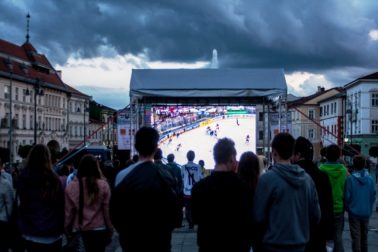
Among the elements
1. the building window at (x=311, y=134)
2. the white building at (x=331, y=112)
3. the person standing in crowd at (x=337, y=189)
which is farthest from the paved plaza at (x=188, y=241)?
the building window at (x=311, y=134)

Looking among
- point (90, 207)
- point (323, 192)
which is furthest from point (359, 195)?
point (90, 207)

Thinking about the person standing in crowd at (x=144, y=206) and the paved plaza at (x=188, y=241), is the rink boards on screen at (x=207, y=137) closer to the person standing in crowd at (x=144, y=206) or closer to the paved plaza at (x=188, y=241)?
the paved plaza at (x=188, y=241)

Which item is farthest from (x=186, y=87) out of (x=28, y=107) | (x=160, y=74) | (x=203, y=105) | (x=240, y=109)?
(x=28, y=107)

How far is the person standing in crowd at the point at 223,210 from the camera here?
20.9 feet

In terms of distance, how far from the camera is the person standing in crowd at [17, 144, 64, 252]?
7551 millimetres

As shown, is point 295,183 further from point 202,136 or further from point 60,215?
point 202,136

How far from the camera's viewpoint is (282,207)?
6.46 meters

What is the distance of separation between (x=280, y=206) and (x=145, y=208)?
1.20m

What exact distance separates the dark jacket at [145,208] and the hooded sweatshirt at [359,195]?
15.6 feet

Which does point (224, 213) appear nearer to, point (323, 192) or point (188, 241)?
point (323, 192)

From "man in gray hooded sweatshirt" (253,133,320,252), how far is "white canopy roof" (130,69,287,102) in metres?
14.0

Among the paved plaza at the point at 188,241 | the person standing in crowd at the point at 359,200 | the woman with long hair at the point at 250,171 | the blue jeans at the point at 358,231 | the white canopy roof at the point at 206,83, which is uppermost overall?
the white canopy roof at the point at 206,83

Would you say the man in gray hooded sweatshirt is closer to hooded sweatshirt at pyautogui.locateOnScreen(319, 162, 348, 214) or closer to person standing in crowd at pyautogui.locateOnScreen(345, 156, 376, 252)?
hooded sweatshirt at pyautogui.locateOnScreen(319, 162, 348, 214)

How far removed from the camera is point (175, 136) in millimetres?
24781
